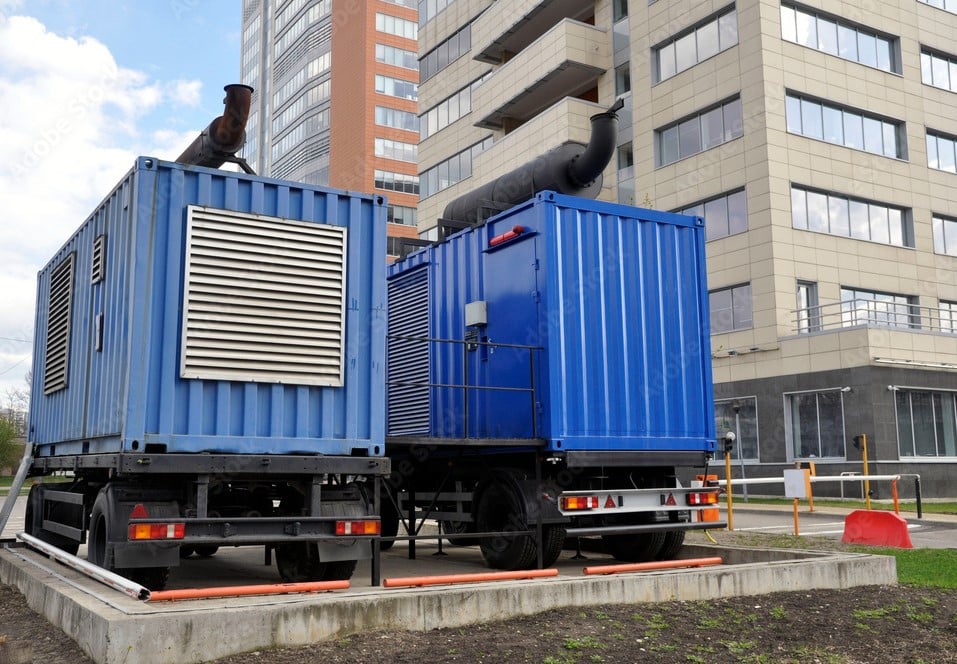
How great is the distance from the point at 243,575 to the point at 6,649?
377 cm

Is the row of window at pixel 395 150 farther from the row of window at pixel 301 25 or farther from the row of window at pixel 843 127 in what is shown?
the row of window at pixel 843 127

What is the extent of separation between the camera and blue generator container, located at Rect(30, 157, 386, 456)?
7.30 m

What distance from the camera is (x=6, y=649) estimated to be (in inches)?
235

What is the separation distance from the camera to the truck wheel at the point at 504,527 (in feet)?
29.4

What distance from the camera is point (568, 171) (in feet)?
34.9

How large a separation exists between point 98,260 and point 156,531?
3.07 metres

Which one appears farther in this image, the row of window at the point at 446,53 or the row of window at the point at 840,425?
the row of window at the point at 446,53

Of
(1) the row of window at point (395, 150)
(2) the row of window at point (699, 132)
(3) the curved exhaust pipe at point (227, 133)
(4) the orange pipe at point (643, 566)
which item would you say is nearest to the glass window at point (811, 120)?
(2) the row of window at point (699, 132)

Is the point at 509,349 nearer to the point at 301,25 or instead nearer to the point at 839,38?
the point at 839,38

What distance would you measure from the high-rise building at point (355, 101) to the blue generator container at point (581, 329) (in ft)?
192

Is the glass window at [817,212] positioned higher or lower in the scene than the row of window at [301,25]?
lower

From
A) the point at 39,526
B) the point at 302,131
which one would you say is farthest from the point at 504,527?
the point at 302,131

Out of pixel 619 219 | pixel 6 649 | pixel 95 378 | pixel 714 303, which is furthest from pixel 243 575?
pixel 714 303

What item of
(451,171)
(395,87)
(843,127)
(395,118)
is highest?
(395,87)
